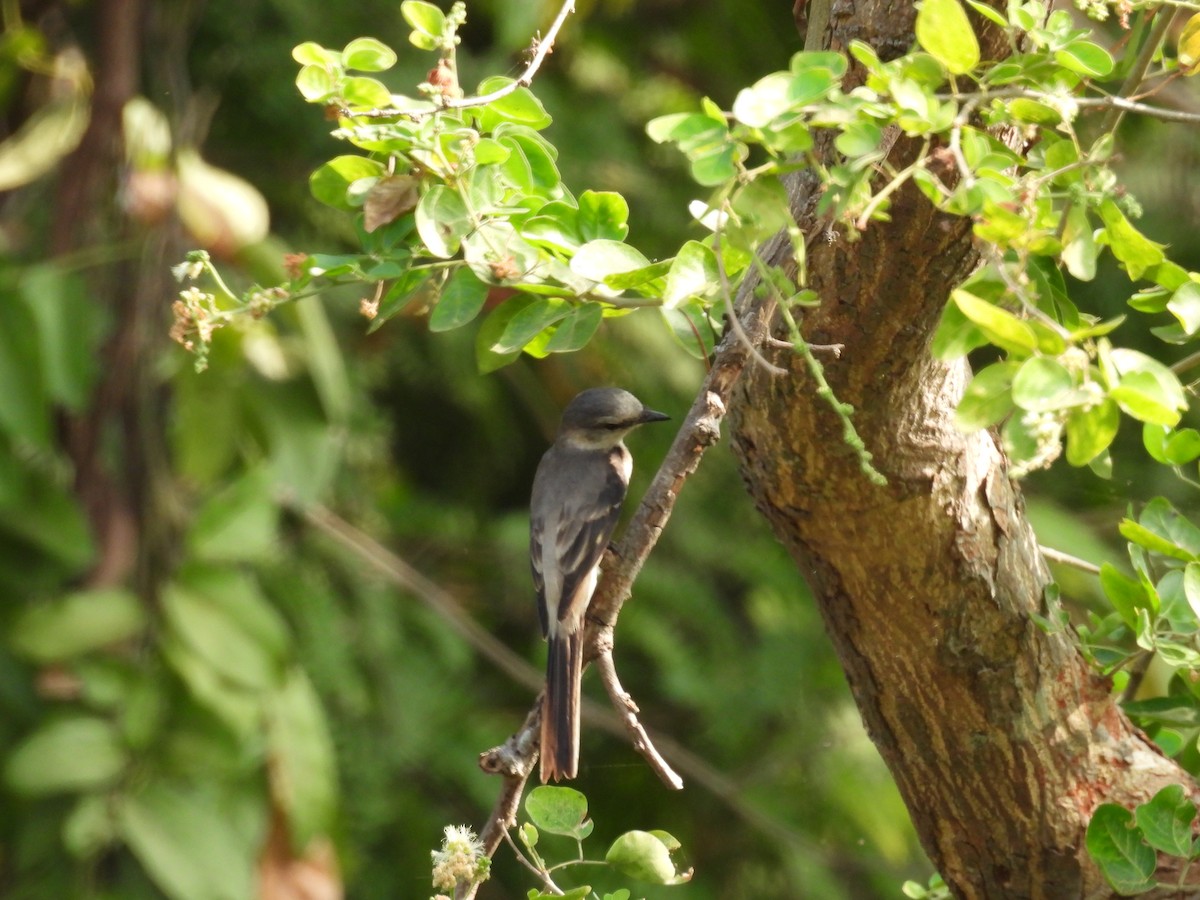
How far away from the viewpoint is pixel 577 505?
3.25m

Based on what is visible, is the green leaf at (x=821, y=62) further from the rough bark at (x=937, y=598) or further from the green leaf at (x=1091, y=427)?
the rough bark at (x=937, y=598)

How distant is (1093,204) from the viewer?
1417mm

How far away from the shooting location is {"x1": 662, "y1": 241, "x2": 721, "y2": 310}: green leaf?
149cm

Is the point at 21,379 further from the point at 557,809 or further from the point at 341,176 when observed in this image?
the point at 557,809

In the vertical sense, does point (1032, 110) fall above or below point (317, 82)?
above

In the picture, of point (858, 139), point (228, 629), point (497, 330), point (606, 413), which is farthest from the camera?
point (228, 629)

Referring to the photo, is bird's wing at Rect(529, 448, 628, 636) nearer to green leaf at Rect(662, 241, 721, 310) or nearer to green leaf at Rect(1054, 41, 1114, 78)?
green leaf at Rect(662, 241, 721, 310)

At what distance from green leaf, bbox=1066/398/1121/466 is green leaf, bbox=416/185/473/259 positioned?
0.75 meters

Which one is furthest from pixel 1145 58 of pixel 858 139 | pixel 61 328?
pixel 61 328

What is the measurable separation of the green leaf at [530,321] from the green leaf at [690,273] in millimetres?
235

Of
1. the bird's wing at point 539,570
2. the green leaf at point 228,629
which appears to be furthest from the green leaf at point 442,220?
the green leaf at point 228,629

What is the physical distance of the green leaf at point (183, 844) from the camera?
128 inches

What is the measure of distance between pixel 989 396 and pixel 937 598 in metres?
0.77

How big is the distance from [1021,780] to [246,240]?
2.56m
